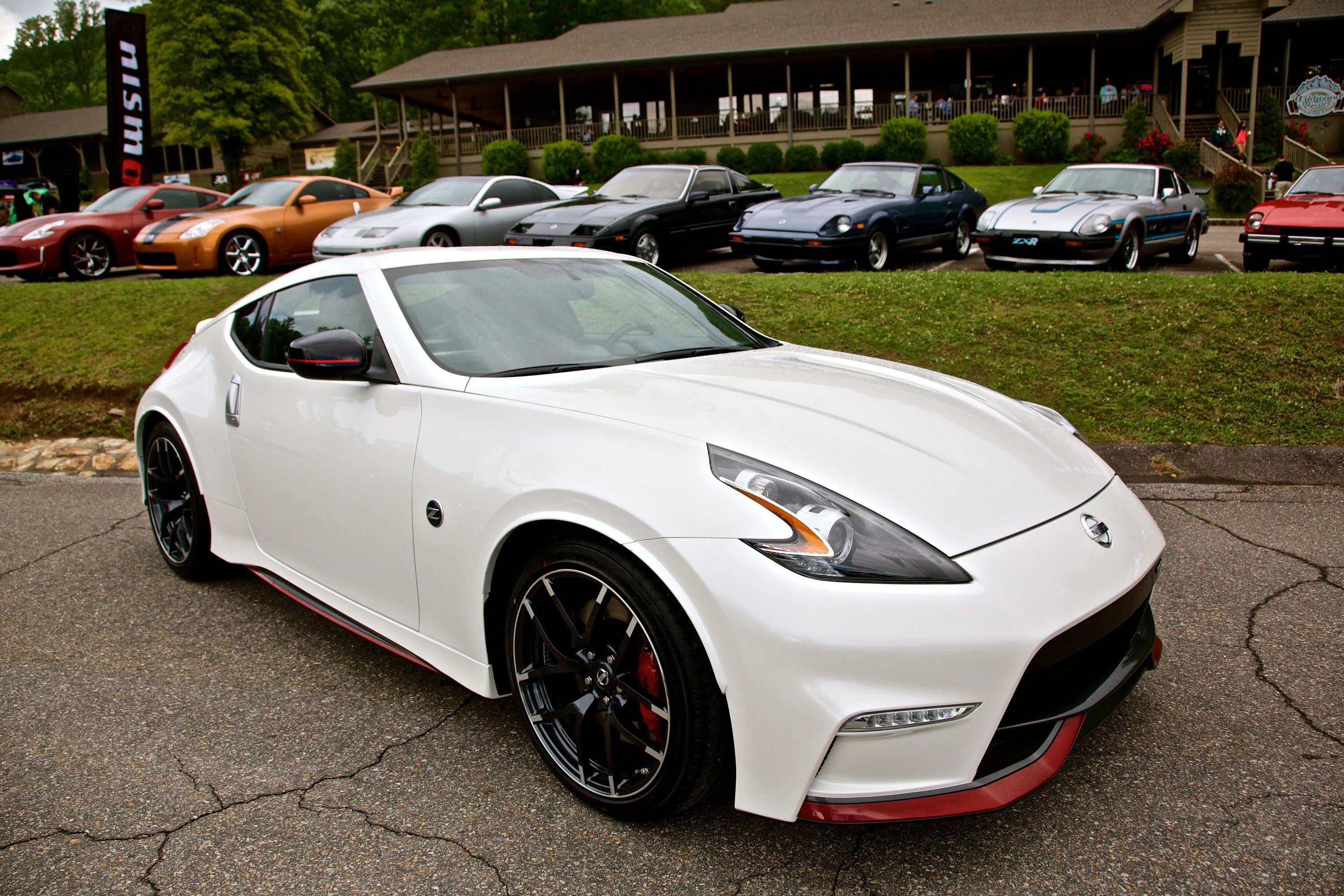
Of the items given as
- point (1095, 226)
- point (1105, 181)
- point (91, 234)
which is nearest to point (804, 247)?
point (1095, 226)

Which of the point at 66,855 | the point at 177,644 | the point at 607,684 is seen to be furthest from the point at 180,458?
the point at 607,684

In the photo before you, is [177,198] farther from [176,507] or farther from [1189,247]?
[1189,247]

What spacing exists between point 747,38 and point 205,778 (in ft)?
117

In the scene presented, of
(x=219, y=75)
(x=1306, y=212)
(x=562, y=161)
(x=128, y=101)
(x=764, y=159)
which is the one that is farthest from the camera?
(x=219, y=75)

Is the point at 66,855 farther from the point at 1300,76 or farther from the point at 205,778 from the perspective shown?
the point at 1300,76

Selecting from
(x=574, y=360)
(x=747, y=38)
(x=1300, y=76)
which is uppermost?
(x=747, y=38)

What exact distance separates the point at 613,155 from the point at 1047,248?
22648 millimetres

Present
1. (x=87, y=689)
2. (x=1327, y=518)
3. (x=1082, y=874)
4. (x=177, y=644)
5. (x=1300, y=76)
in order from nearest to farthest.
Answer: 1. (x=1082, y=874)
2. (x=87, y=689)
3. (x=177, y=644)
4. (x=1327, y=518)
5. (x=1300, y=76)

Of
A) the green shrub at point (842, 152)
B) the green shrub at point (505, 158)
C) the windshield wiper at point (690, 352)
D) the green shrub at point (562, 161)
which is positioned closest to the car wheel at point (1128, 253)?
the windshield wiper at point (690, 352)

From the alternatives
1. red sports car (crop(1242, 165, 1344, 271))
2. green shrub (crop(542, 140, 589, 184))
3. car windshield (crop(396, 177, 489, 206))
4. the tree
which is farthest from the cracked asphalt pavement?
the tree

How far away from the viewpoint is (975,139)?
29.6 meters

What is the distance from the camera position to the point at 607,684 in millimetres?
2461

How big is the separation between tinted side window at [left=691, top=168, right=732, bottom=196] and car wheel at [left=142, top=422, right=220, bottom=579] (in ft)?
31.7

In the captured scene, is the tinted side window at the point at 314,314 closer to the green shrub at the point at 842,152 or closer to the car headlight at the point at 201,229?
the car headlight at the point at 201,229
